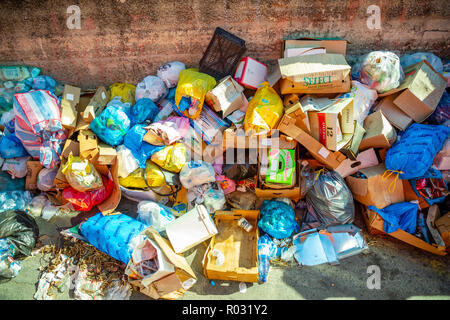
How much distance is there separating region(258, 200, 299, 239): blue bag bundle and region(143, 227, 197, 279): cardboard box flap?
0.81 meters

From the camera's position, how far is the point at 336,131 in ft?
7.86

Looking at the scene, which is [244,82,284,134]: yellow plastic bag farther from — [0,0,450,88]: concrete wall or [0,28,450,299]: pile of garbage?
[0,0,450,88]: concrete wall

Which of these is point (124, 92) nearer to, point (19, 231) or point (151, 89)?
point (151, 89)

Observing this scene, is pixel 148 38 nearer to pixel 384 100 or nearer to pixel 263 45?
pixel 263 45

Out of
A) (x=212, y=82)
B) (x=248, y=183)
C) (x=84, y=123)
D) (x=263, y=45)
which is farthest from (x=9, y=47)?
(x=248, y=183)

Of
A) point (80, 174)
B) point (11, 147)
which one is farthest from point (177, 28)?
point (11, 147)

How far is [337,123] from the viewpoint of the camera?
239 cm

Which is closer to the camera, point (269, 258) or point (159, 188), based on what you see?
point (269, 258)

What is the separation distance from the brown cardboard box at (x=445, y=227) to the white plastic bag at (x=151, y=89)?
3.10m

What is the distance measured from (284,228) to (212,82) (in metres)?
1.66

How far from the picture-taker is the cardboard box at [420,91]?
102 inches

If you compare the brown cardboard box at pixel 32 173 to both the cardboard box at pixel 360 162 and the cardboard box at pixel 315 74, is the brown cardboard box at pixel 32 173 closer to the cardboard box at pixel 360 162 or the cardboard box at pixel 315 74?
the cardboard box at pixel 315 74

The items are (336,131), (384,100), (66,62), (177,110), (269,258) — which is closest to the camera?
(336,131)

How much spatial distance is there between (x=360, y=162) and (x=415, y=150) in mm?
454
